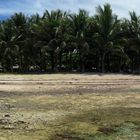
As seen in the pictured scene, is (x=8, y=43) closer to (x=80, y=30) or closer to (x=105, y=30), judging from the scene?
(x=80, y=30)

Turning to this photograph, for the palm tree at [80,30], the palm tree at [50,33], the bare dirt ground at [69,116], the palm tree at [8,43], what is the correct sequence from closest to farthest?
the bare dirt ground at [69,116], the palm tree at [80,30], the palm tree at [50,33], the palm tree at [8,43]

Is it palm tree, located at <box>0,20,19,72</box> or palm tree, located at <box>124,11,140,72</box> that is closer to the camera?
palm tree, located at <box>124,11,140,72</box>

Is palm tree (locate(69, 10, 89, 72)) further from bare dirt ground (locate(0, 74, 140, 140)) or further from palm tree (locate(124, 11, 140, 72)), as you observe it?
bare dirt ground (locate(0, 74, 140, 140))

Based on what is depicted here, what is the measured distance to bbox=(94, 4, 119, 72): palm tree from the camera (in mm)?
51000

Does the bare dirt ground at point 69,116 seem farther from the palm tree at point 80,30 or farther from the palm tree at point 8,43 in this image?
the palm tree at point 8,43

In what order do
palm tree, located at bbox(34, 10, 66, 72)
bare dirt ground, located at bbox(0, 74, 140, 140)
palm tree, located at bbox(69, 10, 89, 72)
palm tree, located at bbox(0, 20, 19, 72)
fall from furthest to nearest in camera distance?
1. palm tree, located at bbox(0, 20, 19, 72)
2. palm tree, located at bbox(34, 10, 66, 72)
3. palm tree, located at bbox(69, 10, 89, 72)
4. bare dirt ground, located at bbox(0, 74, 140, 140)

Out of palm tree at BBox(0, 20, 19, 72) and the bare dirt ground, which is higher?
palm tree at BBox(0, 20, 19, 72)

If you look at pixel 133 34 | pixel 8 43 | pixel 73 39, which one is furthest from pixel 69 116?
pixel 8 43

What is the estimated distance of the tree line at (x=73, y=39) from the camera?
51.2m

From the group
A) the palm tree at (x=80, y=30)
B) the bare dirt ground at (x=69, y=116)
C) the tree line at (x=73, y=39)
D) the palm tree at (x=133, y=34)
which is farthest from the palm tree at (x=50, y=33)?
the bare dirt ground at (x=69, y=116)

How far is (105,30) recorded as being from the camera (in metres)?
51.4

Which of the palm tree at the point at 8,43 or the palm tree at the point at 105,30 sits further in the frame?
the palm tree at the point at 8,43

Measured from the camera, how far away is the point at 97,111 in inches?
748

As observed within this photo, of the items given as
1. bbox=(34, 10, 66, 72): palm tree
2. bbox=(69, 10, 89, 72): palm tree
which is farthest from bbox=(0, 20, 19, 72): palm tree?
bbox=(69, 10, 89, 72): palm tree
